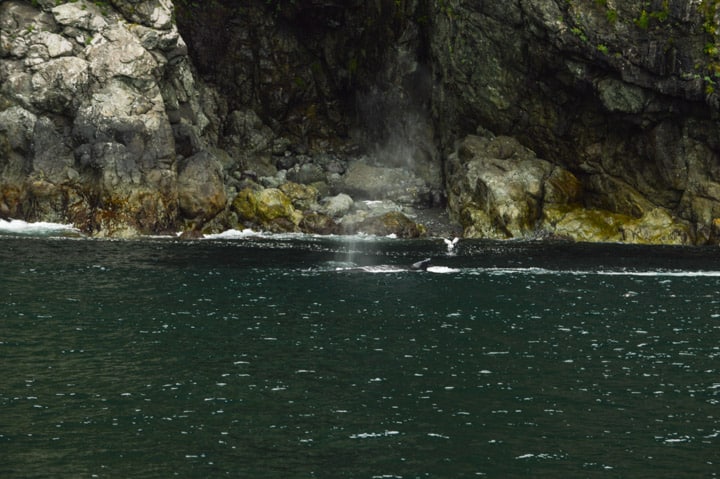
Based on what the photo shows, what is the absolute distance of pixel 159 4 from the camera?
84812mm

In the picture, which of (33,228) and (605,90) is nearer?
(33,228)

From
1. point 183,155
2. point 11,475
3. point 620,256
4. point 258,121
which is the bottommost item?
point 11,475

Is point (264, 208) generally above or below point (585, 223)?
above

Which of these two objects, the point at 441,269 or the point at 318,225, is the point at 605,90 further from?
the point at 441,269

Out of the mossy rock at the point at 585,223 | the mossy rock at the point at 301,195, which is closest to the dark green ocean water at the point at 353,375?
the mossy rock at the point at 585,223

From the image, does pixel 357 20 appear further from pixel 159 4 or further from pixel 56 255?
pixel 56 255

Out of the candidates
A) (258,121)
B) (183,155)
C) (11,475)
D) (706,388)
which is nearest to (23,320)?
(11,475)

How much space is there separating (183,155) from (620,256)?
45.0 m

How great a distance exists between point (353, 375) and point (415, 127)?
265ft

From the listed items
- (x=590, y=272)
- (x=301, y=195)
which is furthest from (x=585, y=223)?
(x=301, y=195)

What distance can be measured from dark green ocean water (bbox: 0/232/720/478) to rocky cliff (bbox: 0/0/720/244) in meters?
30.9

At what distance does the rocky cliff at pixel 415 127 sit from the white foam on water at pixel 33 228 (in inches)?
53.6

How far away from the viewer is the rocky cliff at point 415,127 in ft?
255

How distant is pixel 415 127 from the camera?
103 metres
